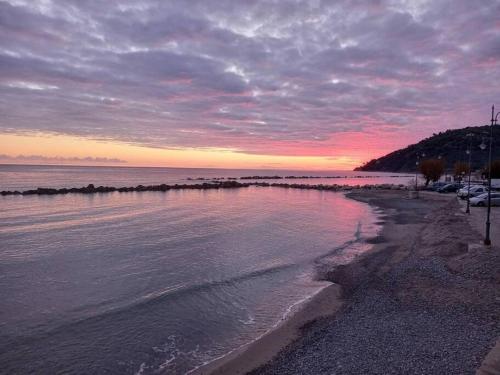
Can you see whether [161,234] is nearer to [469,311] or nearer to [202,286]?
[202,286]

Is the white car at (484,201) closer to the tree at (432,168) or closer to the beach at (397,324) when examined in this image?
the beach at (397,324)

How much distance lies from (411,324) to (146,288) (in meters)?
11.5

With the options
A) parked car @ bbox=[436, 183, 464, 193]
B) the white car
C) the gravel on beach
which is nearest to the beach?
the gravel on beach

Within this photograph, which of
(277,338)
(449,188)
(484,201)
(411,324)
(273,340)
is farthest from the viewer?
(449,188)

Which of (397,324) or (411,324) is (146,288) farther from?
(411,324)

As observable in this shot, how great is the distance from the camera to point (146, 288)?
55.1ft

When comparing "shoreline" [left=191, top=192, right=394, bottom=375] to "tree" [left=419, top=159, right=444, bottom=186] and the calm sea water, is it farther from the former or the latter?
"tree" [left=419, top=159, right=444, bottom=186]

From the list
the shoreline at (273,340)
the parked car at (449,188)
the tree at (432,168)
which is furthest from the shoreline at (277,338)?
the tree at (432,168)

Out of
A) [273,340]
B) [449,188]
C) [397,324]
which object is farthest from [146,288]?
[449,188]

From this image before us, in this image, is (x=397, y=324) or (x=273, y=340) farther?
(x=273, y=340)

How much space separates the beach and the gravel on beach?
0.02 meters

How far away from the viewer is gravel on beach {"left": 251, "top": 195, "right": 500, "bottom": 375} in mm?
8914

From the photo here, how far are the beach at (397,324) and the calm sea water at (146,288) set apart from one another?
1.32 meters

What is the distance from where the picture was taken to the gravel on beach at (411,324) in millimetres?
8914
